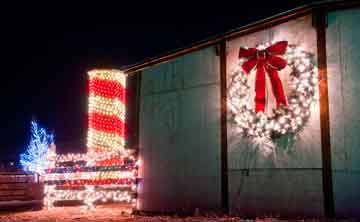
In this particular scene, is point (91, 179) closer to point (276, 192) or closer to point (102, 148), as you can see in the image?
point (102, 148)

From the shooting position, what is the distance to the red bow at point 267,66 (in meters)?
11.8

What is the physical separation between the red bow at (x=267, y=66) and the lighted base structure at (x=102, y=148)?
549 cm

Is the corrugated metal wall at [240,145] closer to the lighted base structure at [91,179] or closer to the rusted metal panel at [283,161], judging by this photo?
the rusted metal panel at [283,161]

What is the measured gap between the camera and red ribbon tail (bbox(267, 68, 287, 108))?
11648 millimetres

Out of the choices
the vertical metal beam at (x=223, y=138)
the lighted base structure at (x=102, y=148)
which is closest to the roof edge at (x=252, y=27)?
the vertical metal beam at (x=223, y=138)

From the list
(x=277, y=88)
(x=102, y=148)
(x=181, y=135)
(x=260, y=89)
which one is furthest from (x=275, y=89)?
(x=102, y=148)

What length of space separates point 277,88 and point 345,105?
167 cm

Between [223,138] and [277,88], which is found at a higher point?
[277,88]

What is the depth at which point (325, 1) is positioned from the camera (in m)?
11.4

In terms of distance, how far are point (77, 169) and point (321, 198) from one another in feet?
29.9

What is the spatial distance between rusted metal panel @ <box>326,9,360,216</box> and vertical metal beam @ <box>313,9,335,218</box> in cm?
9

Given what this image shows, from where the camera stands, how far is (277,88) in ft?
38.5

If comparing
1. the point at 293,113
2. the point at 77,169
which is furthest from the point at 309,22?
the point at 77,169

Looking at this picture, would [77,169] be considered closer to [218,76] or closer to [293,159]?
[218,76]
